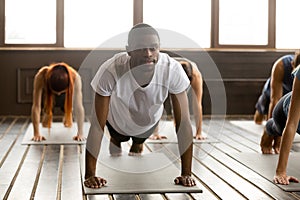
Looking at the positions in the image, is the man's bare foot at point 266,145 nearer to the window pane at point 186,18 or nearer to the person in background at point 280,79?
the person in background at point 280,79

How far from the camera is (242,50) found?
20.5 ft

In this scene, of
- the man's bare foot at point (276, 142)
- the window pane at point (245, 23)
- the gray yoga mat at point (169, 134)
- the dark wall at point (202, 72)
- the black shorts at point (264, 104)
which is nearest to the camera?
the man's bare foot at point (276, 142)

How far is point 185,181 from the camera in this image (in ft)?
8.88

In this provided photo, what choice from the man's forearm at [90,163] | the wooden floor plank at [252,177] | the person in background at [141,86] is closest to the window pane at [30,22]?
the wooden floor plank at [252,177]

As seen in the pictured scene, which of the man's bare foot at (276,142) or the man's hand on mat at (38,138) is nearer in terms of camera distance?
the man's bare foot at (276,142)

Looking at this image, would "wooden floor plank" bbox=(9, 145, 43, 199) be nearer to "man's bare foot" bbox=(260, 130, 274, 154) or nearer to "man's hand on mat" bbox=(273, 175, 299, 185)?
"man's hand on mat" bbox=(273, 175, 299, 185)

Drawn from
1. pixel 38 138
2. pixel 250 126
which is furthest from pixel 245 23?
pixel 38 138

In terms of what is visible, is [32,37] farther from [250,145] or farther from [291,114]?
[291,114]

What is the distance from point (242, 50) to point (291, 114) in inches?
142

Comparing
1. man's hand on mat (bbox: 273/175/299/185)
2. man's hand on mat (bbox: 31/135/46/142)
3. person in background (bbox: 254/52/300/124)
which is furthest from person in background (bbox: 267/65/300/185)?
man's hand on mat (bbox: 31/135/46/142)

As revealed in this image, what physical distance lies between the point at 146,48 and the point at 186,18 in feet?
12.8

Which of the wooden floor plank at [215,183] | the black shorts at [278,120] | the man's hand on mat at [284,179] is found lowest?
the wooden floor plank at [215,183]

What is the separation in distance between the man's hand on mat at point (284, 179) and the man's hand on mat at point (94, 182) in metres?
0.82

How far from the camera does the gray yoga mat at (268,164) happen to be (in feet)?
9.02
